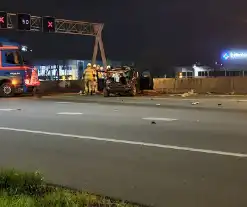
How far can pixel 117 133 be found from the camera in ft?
40.7

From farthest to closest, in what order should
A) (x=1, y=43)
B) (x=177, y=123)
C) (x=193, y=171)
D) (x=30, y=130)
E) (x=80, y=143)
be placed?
1. (x=1, y=43)
2. (x=177, y=123)
3. (x=30, y=130)
4. (x=80, y=143)
5. (x=193, y=171)

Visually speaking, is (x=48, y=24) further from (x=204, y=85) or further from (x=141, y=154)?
(x=141, y=154)

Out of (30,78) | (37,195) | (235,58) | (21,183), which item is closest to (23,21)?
(30,78)

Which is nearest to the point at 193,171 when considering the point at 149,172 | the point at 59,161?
the point at 149,172

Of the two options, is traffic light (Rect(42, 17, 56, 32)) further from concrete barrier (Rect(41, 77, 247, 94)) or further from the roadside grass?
the roadside grass

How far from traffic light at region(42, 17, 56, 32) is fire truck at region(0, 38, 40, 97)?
637 inches

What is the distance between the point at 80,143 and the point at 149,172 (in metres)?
3.32

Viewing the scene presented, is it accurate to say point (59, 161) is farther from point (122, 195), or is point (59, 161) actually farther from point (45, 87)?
point (45, 87)

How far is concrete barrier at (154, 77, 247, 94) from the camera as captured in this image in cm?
3419

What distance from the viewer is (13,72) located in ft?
106

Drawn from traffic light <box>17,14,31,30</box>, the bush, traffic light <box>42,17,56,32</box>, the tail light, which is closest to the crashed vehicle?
the tail light

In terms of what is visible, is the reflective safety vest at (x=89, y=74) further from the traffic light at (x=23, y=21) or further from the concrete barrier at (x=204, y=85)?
the traffic light at (x=23, y=21)

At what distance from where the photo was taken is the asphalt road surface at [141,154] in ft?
22.3

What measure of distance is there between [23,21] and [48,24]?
10.0 ft
